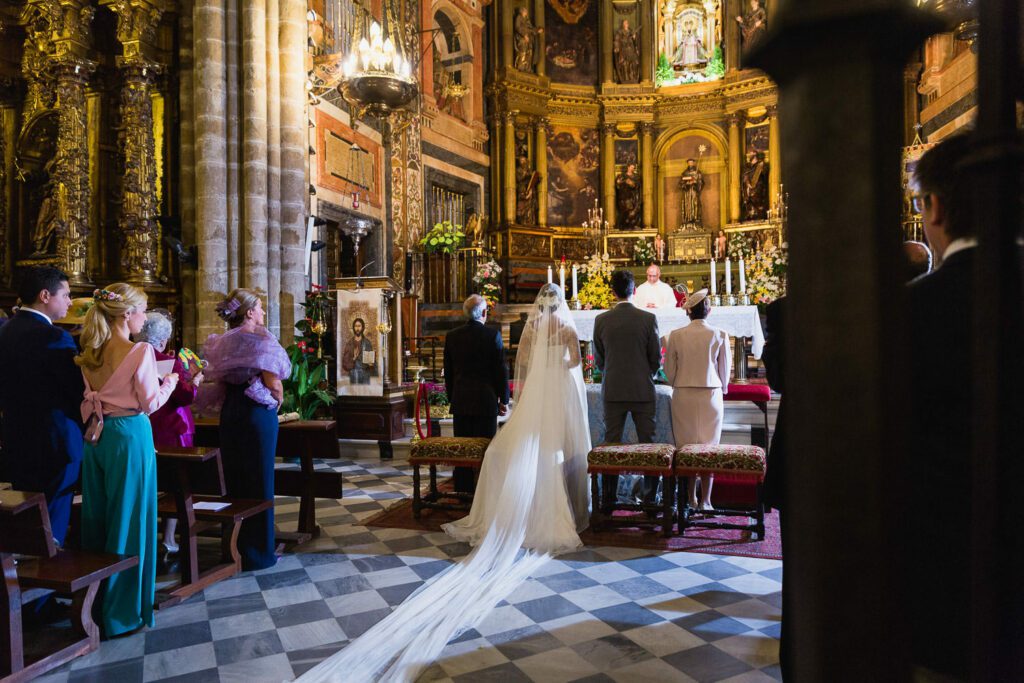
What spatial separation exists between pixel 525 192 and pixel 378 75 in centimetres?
1187

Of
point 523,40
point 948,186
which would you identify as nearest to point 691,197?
point 523,40

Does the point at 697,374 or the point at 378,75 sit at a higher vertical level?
the point at 378,75

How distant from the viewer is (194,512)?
4.46 m

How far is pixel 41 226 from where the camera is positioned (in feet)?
32.1

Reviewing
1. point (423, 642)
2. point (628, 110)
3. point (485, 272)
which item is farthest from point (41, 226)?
point (628, 110)

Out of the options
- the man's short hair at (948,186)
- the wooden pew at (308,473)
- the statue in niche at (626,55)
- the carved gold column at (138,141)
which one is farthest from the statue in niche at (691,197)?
the man's short hair at (948,186)

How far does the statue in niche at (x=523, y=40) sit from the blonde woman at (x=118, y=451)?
17.3 m

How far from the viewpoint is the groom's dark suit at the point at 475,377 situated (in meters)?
6.18

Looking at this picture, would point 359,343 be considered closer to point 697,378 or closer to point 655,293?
→ point 655,293

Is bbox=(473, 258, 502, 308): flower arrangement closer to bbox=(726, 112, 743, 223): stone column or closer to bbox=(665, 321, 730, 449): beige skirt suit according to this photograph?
bbox=(726, 112, 743, 223): stone column

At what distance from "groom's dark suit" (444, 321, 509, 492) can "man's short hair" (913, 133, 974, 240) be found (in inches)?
194

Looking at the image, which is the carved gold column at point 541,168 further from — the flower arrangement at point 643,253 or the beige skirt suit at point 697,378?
the beige skirt suit at point 697,378

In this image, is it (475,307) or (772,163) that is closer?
(475,307)

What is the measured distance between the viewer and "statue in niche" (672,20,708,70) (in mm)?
20141
